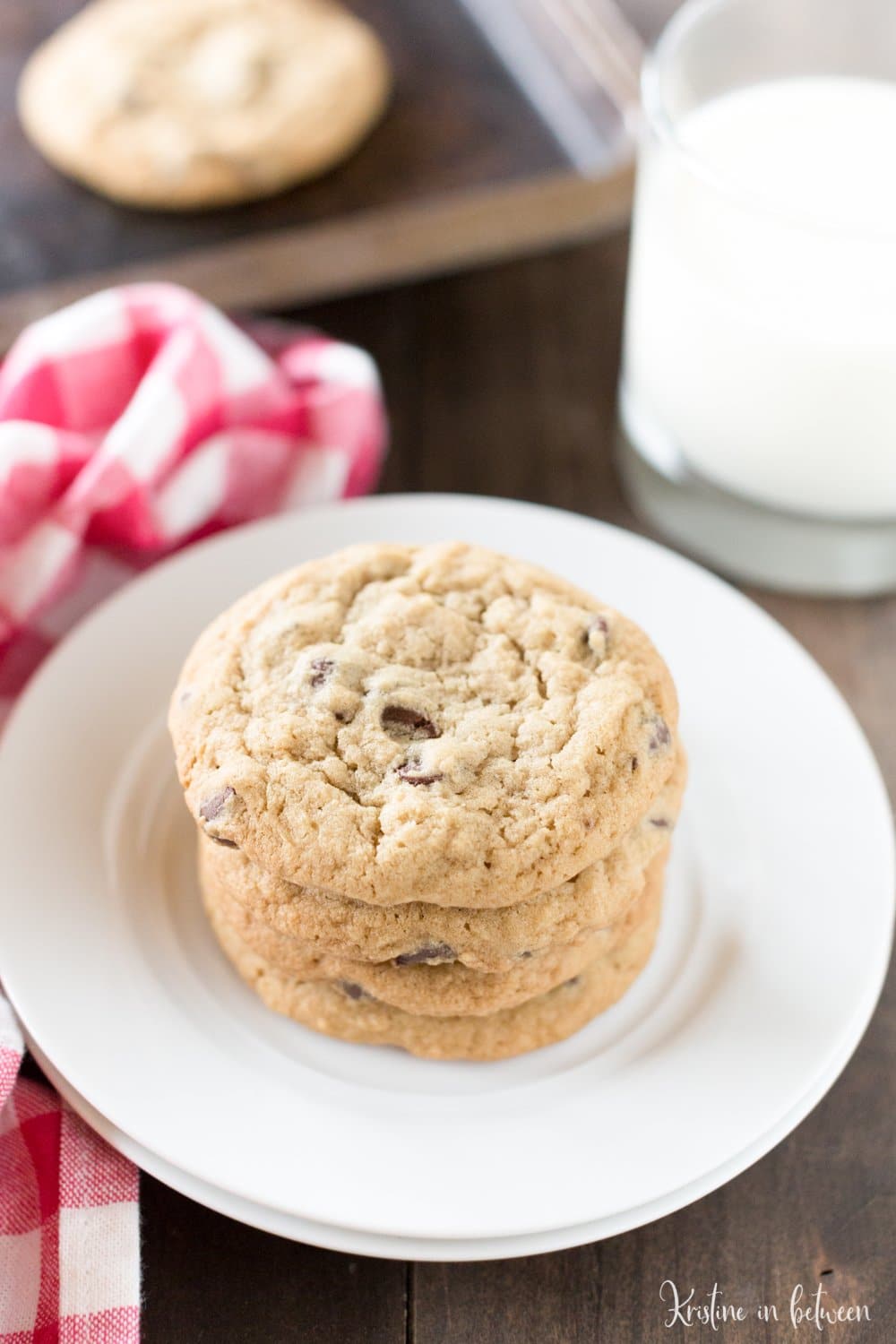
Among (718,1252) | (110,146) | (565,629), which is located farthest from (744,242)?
(718,1252)

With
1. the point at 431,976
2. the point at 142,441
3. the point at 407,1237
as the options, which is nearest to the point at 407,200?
the point at 142,441

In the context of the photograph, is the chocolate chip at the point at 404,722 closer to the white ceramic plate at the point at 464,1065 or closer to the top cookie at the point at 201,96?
the white ceramic plate at the point at 464,1065

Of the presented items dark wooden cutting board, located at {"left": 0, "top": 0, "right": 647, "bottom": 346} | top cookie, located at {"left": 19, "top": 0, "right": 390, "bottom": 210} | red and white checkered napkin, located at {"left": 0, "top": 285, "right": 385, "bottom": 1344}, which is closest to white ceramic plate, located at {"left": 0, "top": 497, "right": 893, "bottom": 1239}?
red and white checkered napkin, located at {"left": 0, "top": 285, "right": 385, "bottom": 1344}

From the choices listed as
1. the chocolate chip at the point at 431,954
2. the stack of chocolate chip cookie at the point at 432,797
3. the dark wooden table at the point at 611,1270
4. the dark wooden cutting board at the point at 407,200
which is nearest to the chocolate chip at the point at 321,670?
the stack of chocolate chip cookie at the point at 432,797

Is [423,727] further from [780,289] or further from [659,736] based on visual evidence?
[780,289]

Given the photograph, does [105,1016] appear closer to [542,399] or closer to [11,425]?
[11,425]

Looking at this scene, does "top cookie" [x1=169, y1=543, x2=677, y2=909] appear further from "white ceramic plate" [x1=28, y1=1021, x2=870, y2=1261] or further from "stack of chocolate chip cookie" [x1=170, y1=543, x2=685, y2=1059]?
"white ceramic plate" [x1=28, y1=1021, x2=870, y2=1261]

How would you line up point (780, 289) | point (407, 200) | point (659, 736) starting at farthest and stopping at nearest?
point (407, 200) < point (780, 289) < point (659, 736)
